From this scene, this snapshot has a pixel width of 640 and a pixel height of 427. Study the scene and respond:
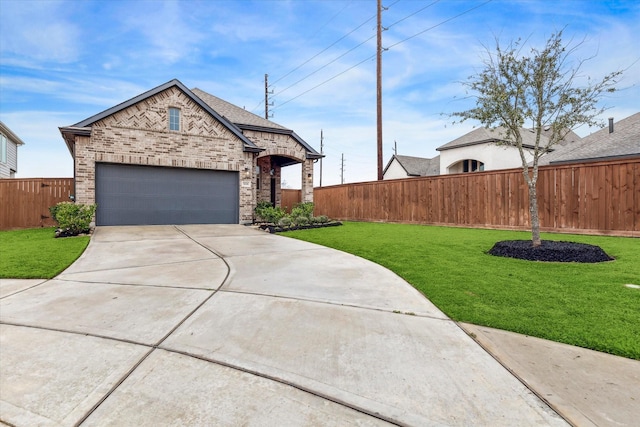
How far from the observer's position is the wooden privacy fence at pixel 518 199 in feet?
28.7

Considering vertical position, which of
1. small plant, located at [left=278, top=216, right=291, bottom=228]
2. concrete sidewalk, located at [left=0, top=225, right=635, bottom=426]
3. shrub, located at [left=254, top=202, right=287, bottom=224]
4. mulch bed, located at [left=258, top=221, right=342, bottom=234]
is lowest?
concrete sidewalk, located at [left=0, top=225, right=635, bottom=426]

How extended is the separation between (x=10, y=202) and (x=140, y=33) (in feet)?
28.9

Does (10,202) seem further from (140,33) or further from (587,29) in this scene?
(587,29)

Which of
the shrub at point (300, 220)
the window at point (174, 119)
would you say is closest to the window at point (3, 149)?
the window at point (174, 119)

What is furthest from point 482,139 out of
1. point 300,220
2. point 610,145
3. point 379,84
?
point 300,220

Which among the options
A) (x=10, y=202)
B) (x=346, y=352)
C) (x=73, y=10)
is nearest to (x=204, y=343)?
(x=346, y=352)

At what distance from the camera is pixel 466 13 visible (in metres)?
15.2

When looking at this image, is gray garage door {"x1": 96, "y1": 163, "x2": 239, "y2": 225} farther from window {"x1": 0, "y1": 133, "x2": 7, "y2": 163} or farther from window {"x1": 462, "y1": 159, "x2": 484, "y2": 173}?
window {"x1": 462, "y1": 159, "x2": 484, "y2": 173}

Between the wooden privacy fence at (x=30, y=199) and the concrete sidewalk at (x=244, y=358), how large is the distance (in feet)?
37.6

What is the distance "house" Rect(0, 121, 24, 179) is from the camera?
20.2 metres

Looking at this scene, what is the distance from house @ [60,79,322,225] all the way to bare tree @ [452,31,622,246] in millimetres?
10291

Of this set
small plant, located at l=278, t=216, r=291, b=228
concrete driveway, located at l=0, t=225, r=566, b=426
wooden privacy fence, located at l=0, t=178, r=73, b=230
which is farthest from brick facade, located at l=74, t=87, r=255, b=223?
concrete driveway, located at l=0, t=225, r=566, b=426

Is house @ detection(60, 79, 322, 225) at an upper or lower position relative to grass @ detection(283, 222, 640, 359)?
upper

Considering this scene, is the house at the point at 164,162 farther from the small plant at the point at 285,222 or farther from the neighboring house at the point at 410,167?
the neighboring house at the point at 410,167
